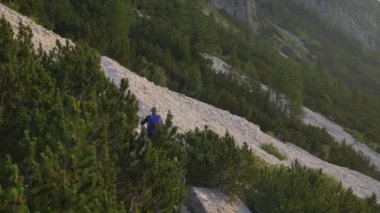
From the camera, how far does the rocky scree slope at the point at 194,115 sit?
15305 mm

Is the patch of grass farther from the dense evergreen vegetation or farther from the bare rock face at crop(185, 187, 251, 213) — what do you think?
the dense evergreen vegetation

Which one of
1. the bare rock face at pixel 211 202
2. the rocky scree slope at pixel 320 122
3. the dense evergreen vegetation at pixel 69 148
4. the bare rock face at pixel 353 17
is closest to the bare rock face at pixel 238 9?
the rocky scree slope at pixel 320 122

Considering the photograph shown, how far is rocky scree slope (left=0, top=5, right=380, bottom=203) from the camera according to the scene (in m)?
15.3

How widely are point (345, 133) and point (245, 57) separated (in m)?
10.8

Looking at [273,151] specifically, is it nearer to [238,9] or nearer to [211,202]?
[211,202]

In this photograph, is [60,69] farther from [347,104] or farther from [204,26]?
[347,104]

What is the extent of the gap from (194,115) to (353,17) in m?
107

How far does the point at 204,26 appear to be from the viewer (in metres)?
33.4

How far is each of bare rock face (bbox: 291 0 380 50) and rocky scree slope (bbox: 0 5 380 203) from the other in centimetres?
8274

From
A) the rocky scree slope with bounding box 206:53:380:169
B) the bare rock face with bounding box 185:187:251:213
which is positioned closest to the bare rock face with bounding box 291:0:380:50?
the rocky scree slope with bounding box 206:53:380:169

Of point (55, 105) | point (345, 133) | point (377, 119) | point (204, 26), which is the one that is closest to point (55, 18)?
point (55, 105)

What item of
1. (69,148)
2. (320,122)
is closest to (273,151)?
(69,148)

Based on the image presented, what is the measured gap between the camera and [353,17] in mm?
115312

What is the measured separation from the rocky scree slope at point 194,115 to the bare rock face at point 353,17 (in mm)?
82743
